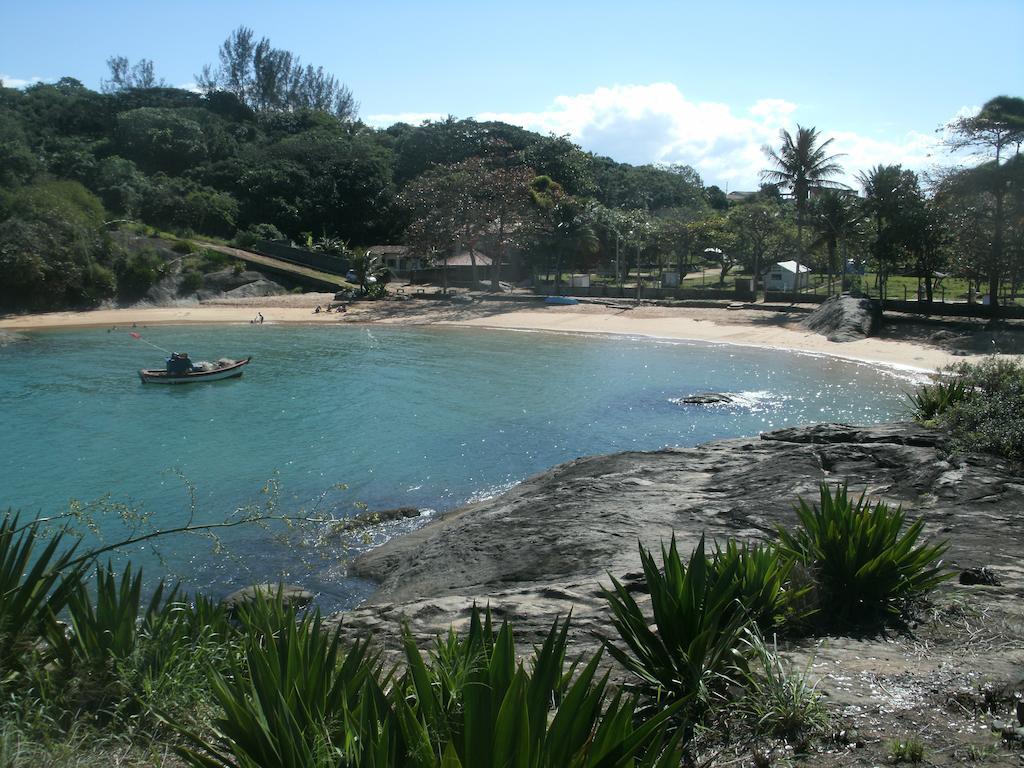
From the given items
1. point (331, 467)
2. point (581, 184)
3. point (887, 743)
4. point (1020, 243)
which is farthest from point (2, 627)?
point (581, 184)

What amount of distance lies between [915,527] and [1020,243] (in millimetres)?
31541

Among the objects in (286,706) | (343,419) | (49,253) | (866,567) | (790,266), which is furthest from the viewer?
(790,266)

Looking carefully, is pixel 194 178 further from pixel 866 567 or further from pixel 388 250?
pixel 866 567

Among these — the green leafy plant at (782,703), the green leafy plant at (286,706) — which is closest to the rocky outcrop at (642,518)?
the green leafy plant at (782,703)

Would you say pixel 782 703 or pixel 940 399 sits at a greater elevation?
pixel 940 399

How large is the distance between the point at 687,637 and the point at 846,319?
33724 millimetres

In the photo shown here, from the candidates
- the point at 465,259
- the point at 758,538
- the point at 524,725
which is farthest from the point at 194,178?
the point at 524,725

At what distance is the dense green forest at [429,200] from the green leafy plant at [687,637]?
32910mm

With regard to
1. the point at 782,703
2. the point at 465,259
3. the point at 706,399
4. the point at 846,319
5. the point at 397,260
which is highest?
the point at 397,260

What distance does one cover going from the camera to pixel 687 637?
519 cm

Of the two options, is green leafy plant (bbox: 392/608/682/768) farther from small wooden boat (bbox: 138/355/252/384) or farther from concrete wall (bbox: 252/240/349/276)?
concrete wall (bbox: 252/240/349/276)

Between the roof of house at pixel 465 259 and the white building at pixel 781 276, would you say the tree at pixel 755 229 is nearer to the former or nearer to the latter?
the white building at pixel 781 276

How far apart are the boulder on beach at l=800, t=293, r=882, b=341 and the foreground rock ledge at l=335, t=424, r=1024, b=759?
74.6 ft

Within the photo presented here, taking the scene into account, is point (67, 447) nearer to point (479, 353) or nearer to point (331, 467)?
point (331, 467)
